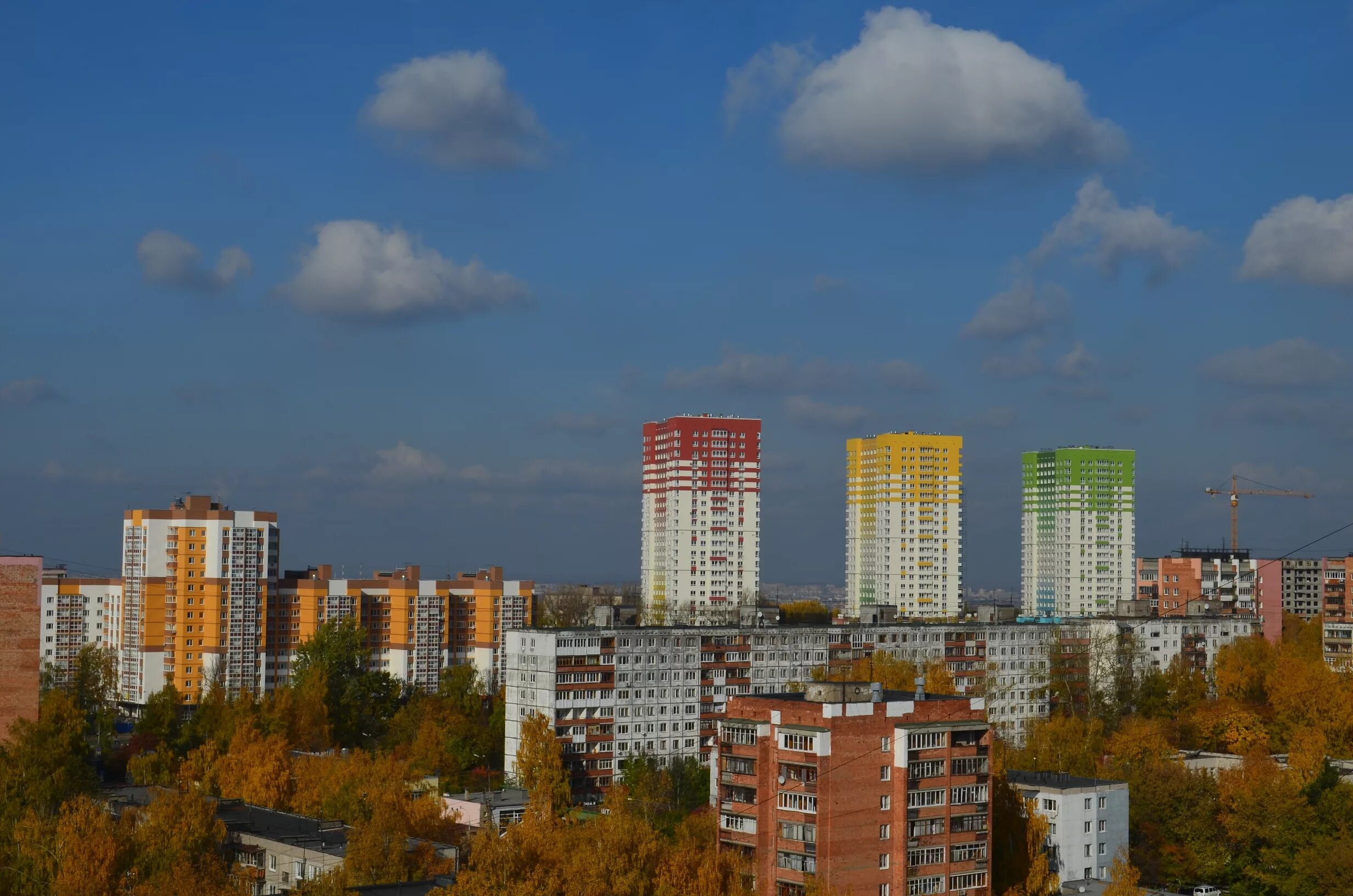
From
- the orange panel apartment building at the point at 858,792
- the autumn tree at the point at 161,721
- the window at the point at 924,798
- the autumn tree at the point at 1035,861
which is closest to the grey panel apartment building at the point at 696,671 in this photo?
the autumn tree at the point at 1035,861

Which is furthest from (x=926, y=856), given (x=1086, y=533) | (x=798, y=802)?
(x=1086, y=533)

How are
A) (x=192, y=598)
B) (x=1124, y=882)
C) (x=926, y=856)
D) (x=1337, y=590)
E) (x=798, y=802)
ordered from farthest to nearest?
(x=1337, y=590)
(x=192, y=598)
(x=1124, y=882)
(x=926, y=856)
(x=798, y=802)

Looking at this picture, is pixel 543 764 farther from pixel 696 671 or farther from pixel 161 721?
pixel 161 721

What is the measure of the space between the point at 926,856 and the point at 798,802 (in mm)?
2899

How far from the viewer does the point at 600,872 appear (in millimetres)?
30031

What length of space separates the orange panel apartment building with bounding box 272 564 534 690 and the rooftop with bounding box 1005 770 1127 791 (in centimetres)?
3600

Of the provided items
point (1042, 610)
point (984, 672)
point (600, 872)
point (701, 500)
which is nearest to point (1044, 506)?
point (1042, 610)

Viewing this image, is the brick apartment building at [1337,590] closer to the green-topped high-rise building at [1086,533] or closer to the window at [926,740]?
the green-topped high-rise building at [1086,533]

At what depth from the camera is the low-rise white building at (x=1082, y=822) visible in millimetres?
38531

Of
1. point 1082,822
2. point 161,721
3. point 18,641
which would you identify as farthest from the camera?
point 161,721

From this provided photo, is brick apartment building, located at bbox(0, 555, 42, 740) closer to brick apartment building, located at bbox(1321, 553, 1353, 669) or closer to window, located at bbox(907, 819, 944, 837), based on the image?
window, located at bbox(907, 819, 944, 837)

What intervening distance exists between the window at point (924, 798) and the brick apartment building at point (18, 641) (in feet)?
92.3

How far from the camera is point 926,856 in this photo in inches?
1193

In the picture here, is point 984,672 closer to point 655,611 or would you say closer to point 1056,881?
point 1056,881
